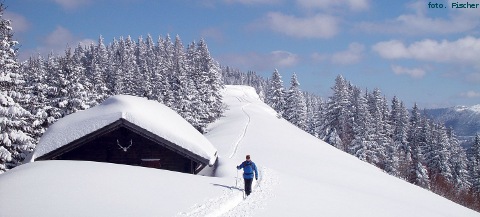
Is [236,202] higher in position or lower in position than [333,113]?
lower

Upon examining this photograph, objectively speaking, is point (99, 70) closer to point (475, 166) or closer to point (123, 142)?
point (123, 142)

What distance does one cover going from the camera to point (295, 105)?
223 feet

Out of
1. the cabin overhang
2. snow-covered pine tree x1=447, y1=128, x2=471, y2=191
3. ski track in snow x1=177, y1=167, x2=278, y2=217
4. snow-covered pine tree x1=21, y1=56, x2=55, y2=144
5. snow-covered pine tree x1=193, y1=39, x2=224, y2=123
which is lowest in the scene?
snow-covered pine tree x1=447, y1=128, x2=471, y2=191

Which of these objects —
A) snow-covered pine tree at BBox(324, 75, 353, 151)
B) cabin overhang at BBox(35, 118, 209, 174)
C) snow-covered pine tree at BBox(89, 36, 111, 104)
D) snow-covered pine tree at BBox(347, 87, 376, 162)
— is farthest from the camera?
snow-covered pine tree at BBox(324, 75, 353, 151)

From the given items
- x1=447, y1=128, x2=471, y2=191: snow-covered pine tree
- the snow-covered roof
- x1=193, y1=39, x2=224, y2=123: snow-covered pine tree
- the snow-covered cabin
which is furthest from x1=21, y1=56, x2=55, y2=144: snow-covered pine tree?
x1=447, y1=128, x2=471, y2=191: snow-covered pine tree

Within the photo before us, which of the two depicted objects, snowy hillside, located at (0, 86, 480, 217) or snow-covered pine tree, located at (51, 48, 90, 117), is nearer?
snowy hillside, located at (0, 86, 480, 217)

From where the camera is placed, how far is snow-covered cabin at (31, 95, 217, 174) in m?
19.0

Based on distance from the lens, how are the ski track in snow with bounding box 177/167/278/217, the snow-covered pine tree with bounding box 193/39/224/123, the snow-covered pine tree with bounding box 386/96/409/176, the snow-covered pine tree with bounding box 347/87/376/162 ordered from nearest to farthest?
the ski track in snow with bounding box 177/167/278/217 → the snow-covered pine tree with bounding box 347/87/376/162 → the snow-covered pine tree with bounding box 193/39/224/123 → the snow-covered pine tree with bounding box 386/96/409/176

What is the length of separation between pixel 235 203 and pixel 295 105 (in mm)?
54343

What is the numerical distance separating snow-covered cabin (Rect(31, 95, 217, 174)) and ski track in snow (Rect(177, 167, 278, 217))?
13.2 ft

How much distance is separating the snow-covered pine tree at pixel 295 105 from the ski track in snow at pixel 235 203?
162 ft

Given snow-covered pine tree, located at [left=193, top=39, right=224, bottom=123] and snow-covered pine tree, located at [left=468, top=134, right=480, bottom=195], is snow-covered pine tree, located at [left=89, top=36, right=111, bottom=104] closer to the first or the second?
snow-covered pine tree, located at [left=193, top=39, right=224, bottom=123]

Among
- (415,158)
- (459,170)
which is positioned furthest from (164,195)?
(459,170)

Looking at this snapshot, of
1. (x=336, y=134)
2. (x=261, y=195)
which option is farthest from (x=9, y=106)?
(x=336, y=134)
